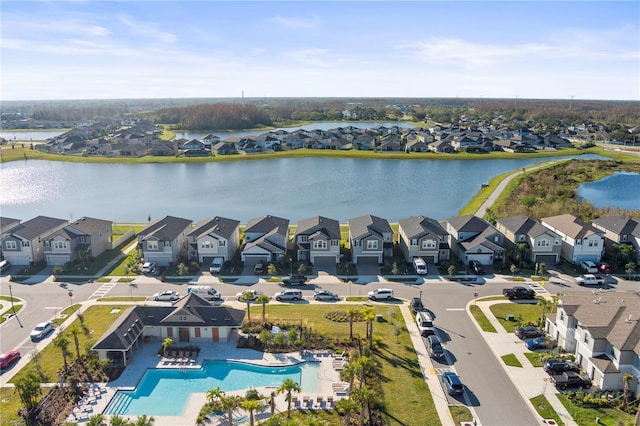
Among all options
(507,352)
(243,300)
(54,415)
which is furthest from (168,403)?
(507,352)

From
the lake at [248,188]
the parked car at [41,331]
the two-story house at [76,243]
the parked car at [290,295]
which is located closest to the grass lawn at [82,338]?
the parked car at [41,331]

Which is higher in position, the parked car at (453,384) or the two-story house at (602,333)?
the two-story house at (602,333)

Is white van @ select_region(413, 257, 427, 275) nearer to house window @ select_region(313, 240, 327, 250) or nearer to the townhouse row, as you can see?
the townhouse row

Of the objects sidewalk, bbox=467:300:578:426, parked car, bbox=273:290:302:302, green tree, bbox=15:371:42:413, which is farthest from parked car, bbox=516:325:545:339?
green tree, bbox=15:371:42:413

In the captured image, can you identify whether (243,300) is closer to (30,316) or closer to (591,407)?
(30,316)

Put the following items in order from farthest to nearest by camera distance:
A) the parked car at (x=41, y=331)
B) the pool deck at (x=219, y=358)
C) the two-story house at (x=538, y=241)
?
the two-story house at (x=538, y=241)
the parked car at (x=41, y=331)
the pool deck at (x=219, y=358)

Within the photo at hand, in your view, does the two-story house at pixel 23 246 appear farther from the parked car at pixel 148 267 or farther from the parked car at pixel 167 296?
the parked car at pixel 167 296

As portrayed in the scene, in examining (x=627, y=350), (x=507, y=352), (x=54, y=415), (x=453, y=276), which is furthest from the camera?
(x=453, y=276)

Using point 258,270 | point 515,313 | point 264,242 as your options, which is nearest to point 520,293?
point 515,313
